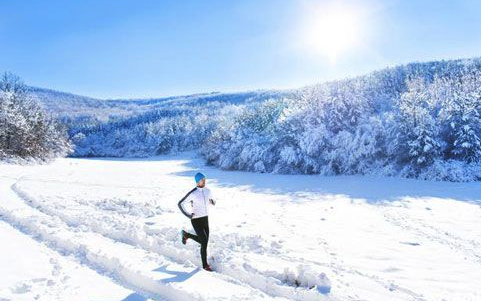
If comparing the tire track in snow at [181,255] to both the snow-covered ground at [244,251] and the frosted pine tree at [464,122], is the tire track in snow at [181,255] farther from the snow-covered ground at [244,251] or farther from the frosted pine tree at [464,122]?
the frosted pine tree at [464,122]

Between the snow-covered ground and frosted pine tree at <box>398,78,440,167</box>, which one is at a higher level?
frosted pine tree at <box>398,78,440,167</box>

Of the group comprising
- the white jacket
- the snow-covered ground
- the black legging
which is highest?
the white jacket

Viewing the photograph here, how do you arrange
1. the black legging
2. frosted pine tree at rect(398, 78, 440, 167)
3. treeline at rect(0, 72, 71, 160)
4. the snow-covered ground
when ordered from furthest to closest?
treeline at rect(0, 72, 71, 160), frosted pine tree at rect(398, 78, 440, 167), the black legging, the snow-covered ground

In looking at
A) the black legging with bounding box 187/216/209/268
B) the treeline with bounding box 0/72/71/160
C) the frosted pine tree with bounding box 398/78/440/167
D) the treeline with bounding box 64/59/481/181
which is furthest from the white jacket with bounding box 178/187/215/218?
the treeline with bounding box 0/72/71/160

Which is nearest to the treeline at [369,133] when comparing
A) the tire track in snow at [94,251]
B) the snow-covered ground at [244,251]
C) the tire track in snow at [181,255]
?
the snow-covered ground at [244,251]

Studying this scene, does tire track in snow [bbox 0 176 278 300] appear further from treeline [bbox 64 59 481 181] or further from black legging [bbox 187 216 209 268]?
treeline [bbox 64 59 481 181]

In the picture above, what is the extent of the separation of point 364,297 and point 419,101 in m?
32.5

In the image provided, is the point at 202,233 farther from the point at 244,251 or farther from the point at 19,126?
the point at 19,126

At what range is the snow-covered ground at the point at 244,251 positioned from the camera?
22.3 feet

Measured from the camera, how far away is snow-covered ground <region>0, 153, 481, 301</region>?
6.79 meters

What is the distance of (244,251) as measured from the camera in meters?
9.75

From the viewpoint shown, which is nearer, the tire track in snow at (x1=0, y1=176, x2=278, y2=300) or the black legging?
the tire track in snow at (x1=0, y1=176, x2=278, y2=300)

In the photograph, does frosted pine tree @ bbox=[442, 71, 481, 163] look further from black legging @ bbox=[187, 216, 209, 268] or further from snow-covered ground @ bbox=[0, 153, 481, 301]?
black legging @ bbox=[187, 216, 209, 268]

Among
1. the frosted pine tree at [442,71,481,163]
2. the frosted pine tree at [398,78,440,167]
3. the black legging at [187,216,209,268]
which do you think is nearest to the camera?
the black legging at [187,216,209,268]
